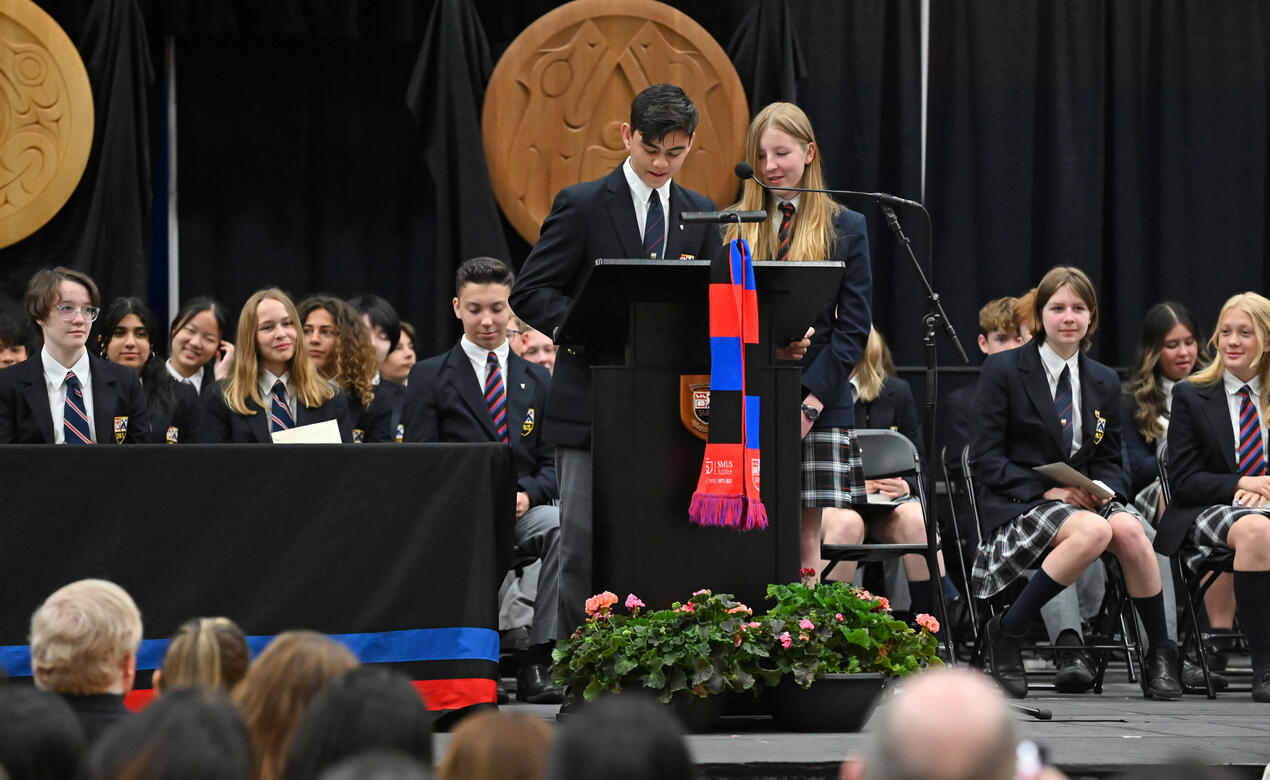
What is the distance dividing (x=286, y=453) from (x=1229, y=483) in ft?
12.2

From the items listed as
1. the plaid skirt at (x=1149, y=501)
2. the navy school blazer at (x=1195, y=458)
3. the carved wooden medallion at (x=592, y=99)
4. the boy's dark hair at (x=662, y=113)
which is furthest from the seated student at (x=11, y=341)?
the plaid skirt at (x=1149, y=501)

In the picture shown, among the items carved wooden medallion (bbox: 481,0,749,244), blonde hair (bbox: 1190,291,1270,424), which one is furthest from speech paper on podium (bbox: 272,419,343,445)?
blonde hair (bbox: 1190,291,1270,424)

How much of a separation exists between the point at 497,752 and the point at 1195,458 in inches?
196

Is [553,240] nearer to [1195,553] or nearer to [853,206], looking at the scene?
[1195,553]

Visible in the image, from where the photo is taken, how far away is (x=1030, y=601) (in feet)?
18.4

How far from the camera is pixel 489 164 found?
7.51 meters

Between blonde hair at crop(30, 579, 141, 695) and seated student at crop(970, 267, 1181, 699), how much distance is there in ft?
12.1

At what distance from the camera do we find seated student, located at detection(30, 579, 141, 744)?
8.34 ft

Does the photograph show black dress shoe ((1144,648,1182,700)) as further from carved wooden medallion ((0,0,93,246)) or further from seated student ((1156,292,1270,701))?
carved wooden medallion ((0,0,93,246))

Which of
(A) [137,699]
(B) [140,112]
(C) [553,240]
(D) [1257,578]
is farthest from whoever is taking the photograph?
(B) [140,112]

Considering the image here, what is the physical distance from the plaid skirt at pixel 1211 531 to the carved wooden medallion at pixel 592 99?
275 cm

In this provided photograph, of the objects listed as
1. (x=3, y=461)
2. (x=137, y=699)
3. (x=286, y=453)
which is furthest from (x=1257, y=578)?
(x=3, y=461)

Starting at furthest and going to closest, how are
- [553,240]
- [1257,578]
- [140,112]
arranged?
[140,112] < [1257,578] < [553,240]

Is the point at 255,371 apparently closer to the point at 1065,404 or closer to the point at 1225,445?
the point at 1065,404
